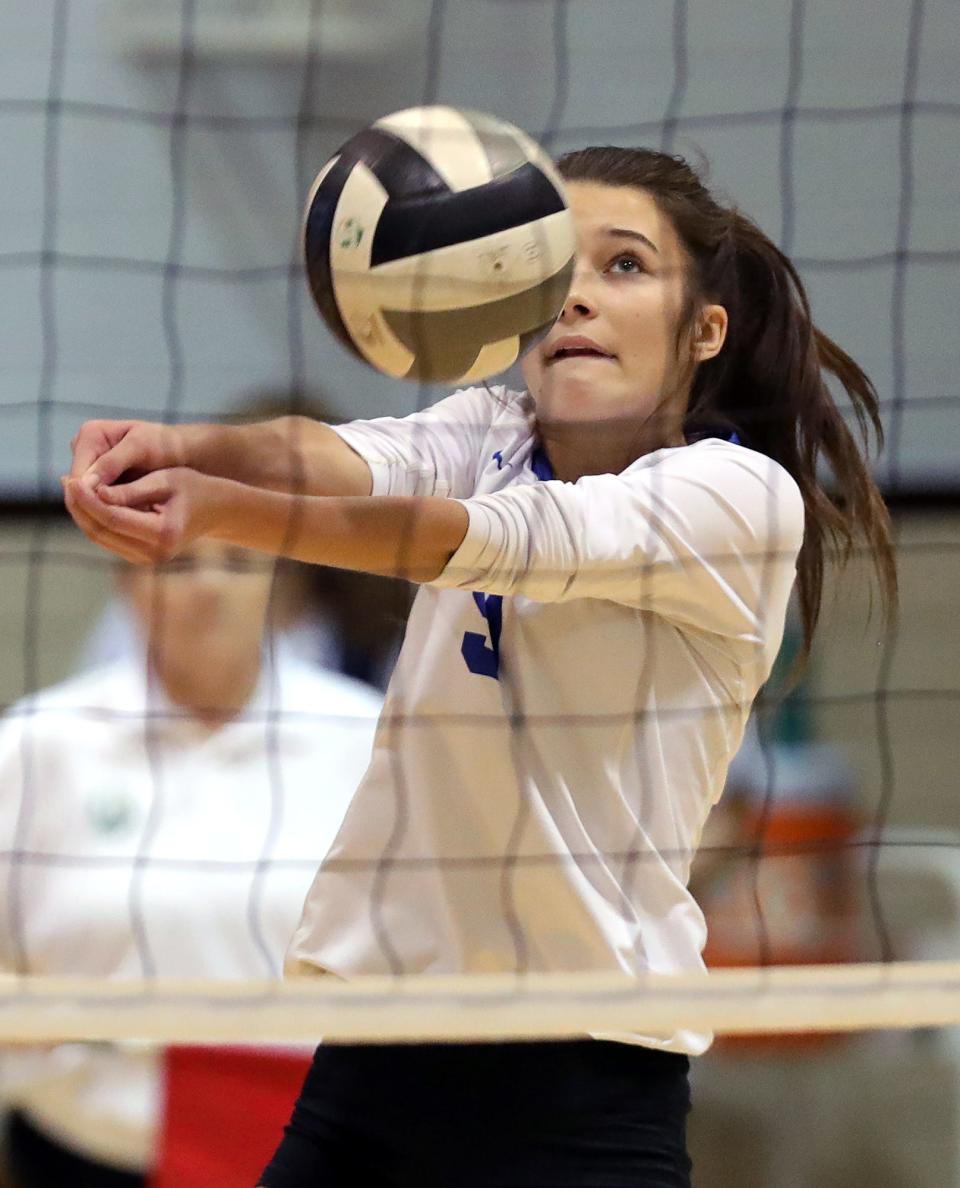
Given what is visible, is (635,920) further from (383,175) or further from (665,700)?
(383,175)

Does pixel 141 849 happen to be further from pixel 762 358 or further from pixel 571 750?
pixel 762 358

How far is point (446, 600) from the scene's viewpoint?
1864mm

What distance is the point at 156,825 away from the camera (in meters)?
2.61

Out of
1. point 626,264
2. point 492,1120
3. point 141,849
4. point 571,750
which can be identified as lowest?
point 141,849

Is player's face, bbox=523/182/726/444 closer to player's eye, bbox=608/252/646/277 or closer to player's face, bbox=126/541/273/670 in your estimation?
player's eye, bbox=608/252/646/277

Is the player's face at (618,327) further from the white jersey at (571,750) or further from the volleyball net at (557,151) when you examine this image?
the volleyball net at (557,151)

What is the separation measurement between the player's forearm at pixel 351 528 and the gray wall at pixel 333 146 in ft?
6.94

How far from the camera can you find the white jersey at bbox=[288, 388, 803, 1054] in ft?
5.81

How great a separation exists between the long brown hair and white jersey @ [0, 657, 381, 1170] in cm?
85

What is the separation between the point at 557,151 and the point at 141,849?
1.92 m

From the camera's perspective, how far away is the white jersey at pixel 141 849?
2496 millimetres

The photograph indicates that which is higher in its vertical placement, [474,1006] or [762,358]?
[762,358]

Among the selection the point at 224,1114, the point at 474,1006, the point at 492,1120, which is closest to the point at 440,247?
the point at 474,1006

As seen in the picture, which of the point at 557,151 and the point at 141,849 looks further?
the point at 557,151
